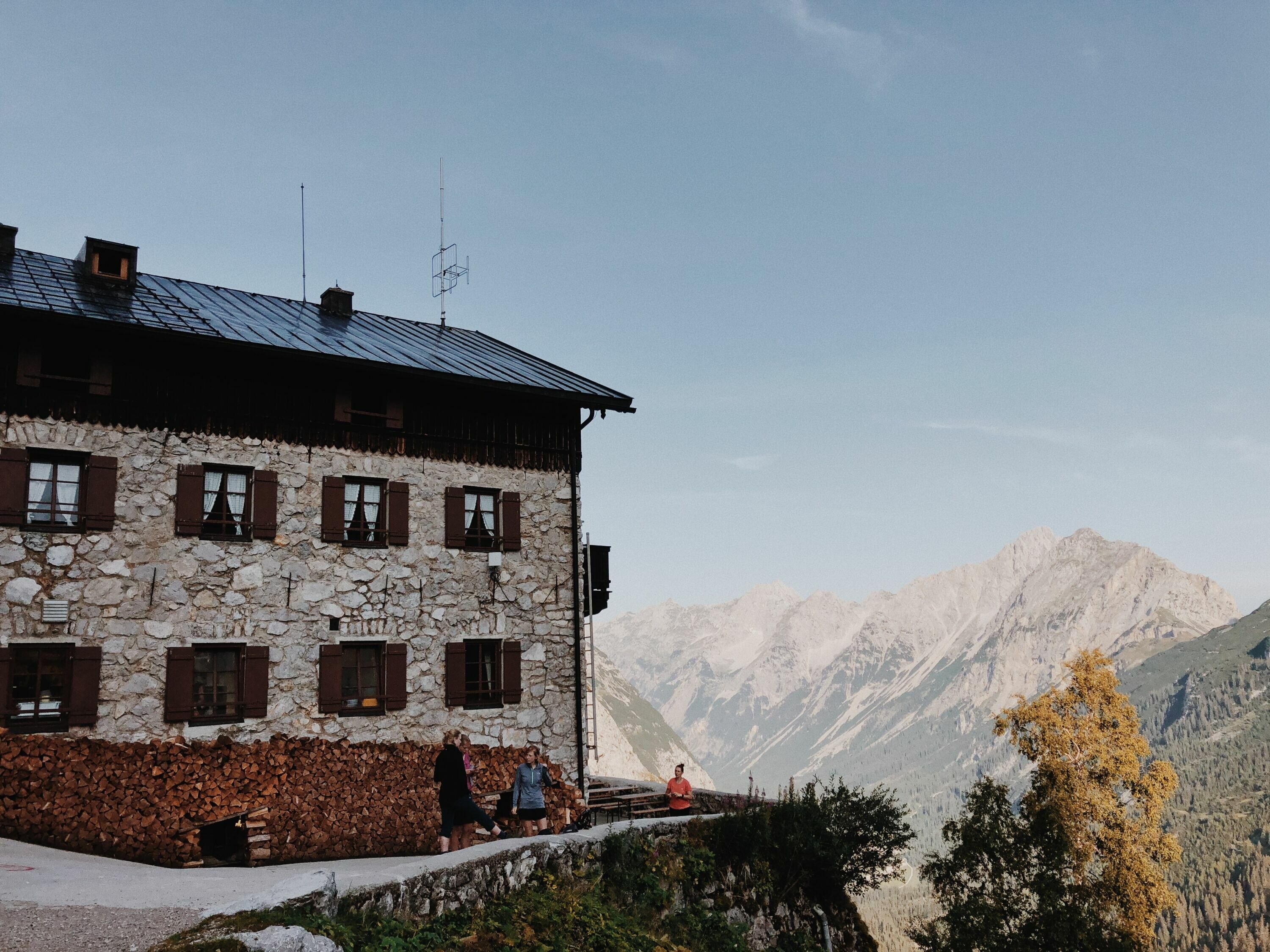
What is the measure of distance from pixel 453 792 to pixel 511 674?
6438 mm

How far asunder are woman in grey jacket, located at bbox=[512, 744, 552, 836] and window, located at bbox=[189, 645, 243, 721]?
5.77 m

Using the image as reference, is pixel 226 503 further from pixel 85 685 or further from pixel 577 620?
pixel 577 620

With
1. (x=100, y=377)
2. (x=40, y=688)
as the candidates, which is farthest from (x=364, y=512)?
(x=40, y=688)

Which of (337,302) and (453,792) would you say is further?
(337,302)

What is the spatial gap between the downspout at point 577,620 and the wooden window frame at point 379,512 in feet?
14.6

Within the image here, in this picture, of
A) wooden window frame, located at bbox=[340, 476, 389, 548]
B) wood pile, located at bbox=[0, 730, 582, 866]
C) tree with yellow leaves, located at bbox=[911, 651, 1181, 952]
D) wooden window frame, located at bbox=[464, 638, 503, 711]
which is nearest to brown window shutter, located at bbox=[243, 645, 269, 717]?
wood pile, located at bbox=[0, 730, 582, 866]

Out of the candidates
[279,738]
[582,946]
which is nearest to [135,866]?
[279,738]

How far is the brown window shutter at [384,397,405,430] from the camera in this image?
72.1ft

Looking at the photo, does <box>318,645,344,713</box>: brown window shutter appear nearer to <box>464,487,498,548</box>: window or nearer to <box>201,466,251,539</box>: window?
<box>201,466,251,539</box>: window

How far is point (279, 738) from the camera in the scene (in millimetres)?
19453

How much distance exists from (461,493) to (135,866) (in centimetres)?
1017

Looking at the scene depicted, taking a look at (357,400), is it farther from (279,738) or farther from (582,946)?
(582,946)

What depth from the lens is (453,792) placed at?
15969 mm

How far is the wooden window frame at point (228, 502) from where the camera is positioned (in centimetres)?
1950
